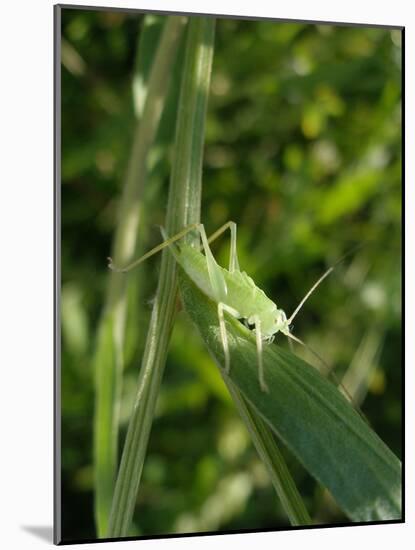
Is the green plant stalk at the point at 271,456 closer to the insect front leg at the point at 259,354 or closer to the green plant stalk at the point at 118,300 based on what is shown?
the insect front leg at the point at 259,354

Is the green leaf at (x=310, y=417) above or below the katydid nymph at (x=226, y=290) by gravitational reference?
below

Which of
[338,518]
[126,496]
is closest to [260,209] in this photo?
[338,518]

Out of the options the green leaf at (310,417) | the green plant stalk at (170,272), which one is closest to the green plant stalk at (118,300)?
the green plant stalk at (170,272)

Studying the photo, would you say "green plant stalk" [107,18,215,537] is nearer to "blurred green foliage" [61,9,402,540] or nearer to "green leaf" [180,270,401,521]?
"green leaf" [180,270,401,521]

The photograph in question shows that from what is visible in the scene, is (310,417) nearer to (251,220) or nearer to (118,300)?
(118,300)

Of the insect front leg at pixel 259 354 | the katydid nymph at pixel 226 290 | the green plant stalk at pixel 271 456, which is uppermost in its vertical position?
the katydid nymph at pixel 226 290

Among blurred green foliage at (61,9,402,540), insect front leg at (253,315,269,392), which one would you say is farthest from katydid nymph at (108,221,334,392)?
blurred green foliage at (61,9,402,540)
